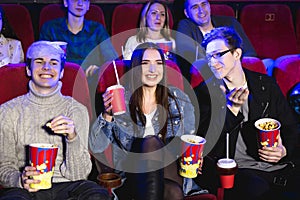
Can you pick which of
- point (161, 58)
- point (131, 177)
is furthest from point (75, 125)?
point (161, 58)

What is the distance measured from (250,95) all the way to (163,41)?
0.75 m

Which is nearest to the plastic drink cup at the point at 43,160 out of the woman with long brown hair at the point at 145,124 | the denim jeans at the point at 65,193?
the denim jeans at the point at 65,193

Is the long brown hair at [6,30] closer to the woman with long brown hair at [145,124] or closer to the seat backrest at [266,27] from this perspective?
the woman with long brown hair at [145,124]

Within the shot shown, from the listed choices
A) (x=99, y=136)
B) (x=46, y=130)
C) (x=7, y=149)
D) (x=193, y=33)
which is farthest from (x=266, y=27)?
(x=7, y=149)

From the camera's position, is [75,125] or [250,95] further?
[250,95]

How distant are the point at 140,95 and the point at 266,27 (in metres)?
1.27

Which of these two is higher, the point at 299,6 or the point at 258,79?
the point at 299,6

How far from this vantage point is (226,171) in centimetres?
131

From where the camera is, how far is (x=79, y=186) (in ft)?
4.38

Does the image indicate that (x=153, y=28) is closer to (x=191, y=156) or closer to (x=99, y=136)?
(x=99, y=136)

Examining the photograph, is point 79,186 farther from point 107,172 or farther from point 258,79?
point 258,79

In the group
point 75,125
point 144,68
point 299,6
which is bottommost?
point 75,125

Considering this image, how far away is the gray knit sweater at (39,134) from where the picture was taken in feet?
4.45

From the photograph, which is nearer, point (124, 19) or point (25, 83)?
point (25, 83)
